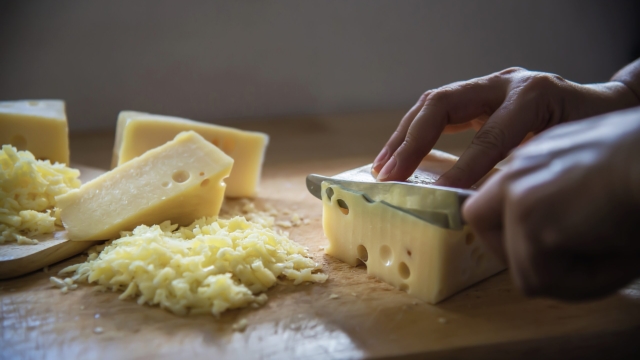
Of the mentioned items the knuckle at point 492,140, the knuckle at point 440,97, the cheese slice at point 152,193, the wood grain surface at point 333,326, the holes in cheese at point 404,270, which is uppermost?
the knuckle at point 440,97

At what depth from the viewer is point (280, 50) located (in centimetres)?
294

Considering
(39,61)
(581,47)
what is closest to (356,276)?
(39,61)

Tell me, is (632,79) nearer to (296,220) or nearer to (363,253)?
A: (363,253)

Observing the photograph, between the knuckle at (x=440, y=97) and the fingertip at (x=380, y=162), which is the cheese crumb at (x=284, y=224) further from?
the knuckle at (x=440, y=97)

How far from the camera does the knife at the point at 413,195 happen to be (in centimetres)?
118

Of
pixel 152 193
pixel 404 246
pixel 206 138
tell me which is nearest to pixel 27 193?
pixel 152 193

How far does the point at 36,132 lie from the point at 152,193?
74 centimetres

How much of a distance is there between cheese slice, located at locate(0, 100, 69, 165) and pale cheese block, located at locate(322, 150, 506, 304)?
3.67ft

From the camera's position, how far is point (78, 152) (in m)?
2.46

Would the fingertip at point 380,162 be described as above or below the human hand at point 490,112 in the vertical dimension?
below

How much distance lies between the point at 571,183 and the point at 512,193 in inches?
3.0

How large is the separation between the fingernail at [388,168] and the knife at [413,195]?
0.10ft

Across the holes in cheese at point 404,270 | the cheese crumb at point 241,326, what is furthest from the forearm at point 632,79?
the cheese crumb at point 241,326

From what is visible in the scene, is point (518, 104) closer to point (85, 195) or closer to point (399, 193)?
point (399, 193)
